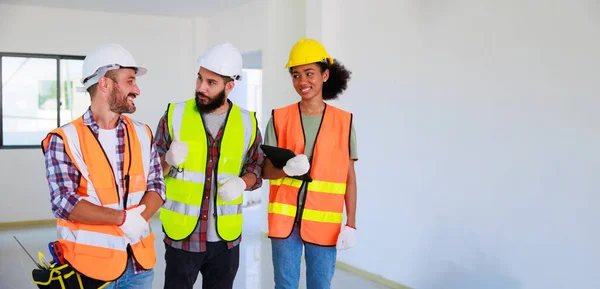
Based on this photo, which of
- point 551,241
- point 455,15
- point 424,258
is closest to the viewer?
point 551,241

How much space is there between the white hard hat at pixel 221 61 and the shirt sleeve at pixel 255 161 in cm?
28

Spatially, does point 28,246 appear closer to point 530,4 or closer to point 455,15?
point 455,15

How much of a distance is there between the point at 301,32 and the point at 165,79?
2527 mm

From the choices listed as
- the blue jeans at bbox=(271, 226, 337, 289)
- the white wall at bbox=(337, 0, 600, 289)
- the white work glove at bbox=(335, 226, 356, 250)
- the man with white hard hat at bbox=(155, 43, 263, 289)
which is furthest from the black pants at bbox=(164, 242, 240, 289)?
the white wall at bbox=(337, 0, 600, 289)

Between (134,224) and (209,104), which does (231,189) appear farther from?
(134,224)

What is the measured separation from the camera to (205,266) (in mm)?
2484

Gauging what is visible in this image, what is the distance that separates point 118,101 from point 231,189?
21.9 inches

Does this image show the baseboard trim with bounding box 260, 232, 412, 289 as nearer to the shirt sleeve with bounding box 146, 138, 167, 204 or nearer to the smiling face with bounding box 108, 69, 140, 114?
the shirt sleeve with bounding box 146, 138, 167, 204

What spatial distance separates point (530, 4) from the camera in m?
3.48

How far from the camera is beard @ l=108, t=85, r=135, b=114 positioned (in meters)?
2.01

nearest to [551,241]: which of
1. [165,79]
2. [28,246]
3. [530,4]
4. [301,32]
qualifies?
[530,4]

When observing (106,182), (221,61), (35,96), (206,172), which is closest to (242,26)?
(35,96)

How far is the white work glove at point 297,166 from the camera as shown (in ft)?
8.04

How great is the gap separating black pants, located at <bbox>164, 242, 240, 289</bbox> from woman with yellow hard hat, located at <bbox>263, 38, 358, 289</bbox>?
0.21m
